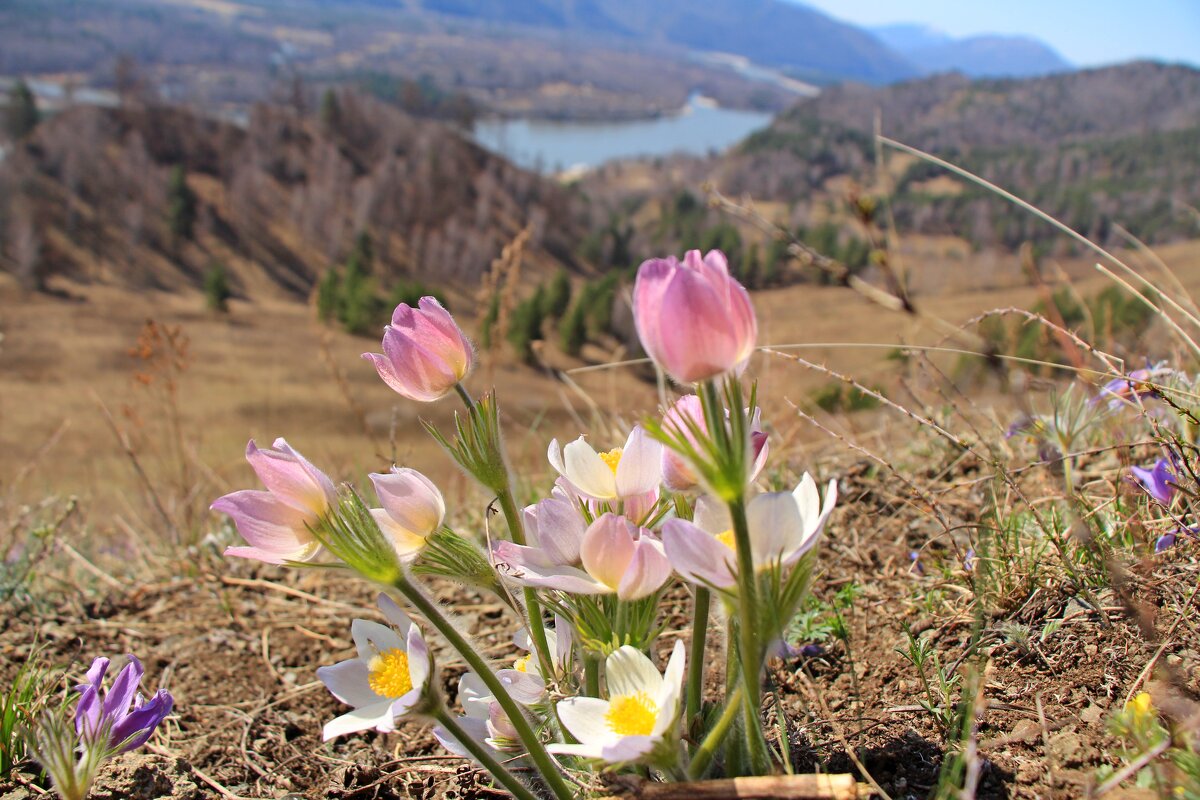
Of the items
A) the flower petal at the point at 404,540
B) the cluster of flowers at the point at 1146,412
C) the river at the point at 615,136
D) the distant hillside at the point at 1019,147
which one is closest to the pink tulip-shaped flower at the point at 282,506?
the flower petal at the point at 404,540

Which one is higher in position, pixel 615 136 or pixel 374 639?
pixel 615 136

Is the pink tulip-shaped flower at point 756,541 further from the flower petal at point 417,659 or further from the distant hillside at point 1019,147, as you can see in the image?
the distant hillside at point 1019,147

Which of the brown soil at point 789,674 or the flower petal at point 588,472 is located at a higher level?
the flower petal at point 588,472

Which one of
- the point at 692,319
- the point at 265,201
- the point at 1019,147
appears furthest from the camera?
the point at 1019,147

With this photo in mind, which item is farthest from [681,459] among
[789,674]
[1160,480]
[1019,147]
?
→ [1019,147]

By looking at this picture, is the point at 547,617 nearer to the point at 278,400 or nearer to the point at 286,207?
the point at 278,400

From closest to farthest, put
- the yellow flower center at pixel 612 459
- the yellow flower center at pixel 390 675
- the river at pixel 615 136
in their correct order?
the yellow flower center at pixel 390 675 → the yellow flower center at pixel 612 459 → the river at pixel 615 136

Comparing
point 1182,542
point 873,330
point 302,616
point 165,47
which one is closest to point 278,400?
point 302,616

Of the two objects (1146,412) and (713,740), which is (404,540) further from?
(1146,412)
